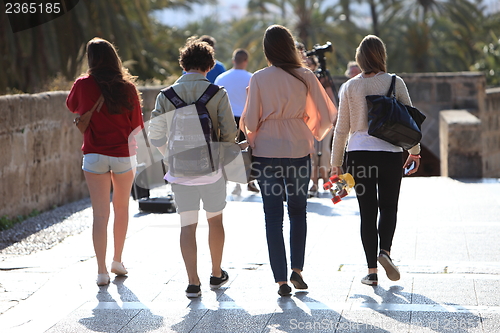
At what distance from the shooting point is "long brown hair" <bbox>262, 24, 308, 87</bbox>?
170 inches

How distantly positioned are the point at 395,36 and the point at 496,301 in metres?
31.7

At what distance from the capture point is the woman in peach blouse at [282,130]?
14.2ft

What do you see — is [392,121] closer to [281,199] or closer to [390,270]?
[281,199]

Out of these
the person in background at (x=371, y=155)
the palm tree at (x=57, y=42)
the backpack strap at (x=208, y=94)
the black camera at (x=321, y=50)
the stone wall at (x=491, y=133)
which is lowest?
the stone wall at (x=491, y=133)

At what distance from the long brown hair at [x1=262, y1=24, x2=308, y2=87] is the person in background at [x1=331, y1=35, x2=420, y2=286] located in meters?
0.41

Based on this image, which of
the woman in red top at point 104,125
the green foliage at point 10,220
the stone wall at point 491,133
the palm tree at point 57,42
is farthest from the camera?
the palm tree at point 57,42

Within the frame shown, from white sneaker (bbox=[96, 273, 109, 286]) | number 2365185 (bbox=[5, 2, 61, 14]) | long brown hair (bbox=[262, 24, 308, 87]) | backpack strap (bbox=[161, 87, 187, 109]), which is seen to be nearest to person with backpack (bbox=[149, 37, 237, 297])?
backpack strap (bbox=[161, 87, 187, 109])

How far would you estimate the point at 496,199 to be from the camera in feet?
25.5

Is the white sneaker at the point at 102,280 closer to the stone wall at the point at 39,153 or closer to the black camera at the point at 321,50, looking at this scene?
the stone wall at the point at 39,153

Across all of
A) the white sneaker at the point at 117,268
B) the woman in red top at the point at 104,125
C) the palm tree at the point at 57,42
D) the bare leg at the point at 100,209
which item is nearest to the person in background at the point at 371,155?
the woman in red top at the point at 104,125

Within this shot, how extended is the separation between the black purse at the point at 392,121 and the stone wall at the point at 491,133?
8.95 m

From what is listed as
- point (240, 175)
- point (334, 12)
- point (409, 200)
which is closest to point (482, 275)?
point (240, 175)

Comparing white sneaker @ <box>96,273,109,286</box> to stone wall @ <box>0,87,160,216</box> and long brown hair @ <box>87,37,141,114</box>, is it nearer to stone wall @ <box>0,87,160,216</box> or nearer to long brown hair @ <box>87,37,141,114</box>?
long brown hair @ <box>87,37,141,114</box>

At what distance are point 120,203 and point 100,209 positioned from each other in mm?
176
